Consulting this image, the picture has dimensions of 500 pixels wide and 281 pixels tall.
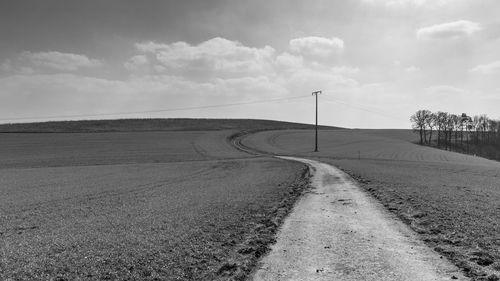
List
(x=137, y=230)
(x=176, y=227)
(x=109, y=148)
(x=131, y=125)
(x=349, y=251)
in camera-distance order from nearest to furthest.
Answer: (x=349, y=251), (x=137, y=230), (x=176, y=227), (x=109, y=148), (x=131, y=125)

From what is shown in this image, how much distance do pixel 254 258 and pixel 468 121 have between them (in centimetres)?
16679

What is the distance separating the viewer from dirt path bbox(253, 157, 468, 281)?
8.12m

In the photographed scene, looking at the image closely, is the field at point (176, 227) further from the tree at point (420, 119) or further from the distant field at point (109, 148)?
the tree at point (420, 119)

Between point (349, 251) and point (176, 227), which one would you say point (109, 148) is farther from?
point (349, 251)

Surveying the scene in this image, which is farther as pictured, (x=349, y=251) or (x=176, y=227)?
(x=176, y=227)

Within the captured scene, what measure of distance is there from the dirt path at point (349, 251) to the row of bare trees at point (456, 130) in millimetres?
123692

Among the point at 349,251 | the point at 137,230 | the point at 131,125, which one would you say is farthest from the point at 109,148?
the point at 349,251

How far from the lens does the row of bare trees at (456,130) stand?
134 metres

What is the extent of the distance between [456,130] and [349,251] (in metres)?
155

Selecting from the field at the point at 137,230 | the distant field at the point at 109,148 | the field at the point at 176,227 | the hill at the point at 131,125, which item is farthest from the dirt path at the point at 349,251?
the hill at the point at 131,125

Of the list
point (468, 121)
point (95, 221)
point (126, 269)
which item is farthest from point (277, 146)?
point (468, 121)

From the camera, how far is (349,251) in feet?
32.0

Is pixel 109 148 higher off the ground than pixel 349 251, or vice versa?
pixel 349 251

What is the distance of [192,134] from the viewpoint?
3925 inches
